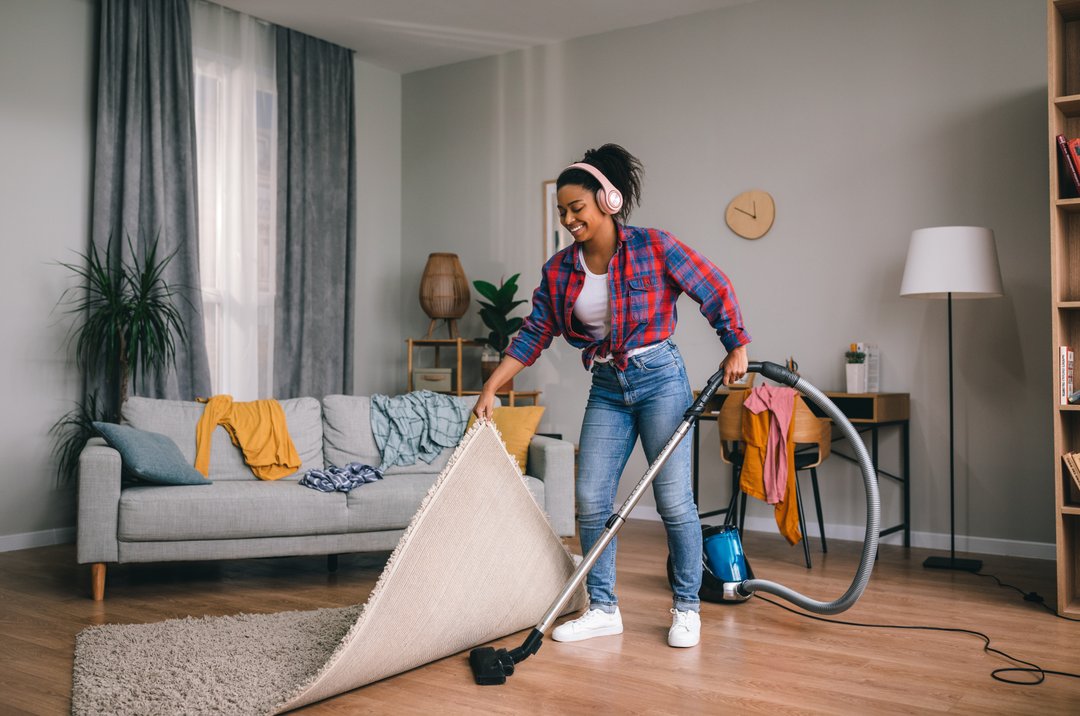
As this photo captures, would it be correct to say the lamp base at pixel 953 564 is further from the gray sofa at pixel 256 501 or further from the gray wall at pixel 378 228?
the gray wall at pixel 378 228

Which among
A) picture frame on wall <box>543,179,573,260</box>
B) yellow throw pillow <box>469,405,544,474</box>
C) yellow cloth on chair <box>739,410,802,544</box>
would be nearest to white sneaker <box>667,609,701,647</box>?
yellow cloth on chair <box>739,410,802,544</box>

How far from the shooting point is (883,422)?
4.16 m

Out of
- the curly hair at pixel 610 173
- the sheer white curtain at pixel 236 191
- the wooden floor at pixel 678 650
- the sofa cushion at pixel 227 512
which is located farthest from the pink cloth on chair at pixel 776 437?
the sheer white curtain at pixel 236 191

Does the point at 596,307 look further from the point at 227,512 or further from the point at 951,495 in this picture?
the point at 951,495

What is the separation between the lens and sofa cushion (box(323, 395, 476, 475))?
13.4 feet

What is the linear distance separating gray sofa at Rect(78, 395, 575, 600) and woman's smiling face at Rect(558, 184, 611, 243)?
1.50 metres

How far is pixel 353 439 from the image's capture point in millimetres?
4125

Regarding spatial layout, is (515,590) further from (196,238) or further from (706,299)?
(196,238)

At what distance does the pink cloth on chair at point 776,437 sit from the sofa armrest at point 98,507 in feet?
7.81

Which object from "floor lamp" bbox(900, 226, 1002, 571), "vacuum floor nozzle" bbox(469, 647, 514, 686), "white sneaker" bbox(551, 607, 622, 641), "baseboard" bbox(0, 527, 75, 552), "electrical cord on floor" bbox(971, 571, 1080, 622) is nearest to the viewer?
"vacuum floor nozzle" bbox(469, 647, 514, 686)

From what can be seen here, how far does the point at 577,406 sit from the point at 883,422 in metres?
1.83

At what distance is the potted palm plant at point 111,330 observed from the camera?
4.33 metres

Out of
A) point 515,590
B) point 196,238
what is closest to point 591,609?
point 515,590

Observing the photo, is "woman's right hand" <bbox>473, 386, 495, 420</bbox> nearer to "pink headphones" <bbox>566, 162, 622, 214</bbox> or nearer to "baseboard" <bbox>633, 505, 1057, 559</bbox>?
"pink headphones" <bbox>566, 162, 622, 214</bbox>
